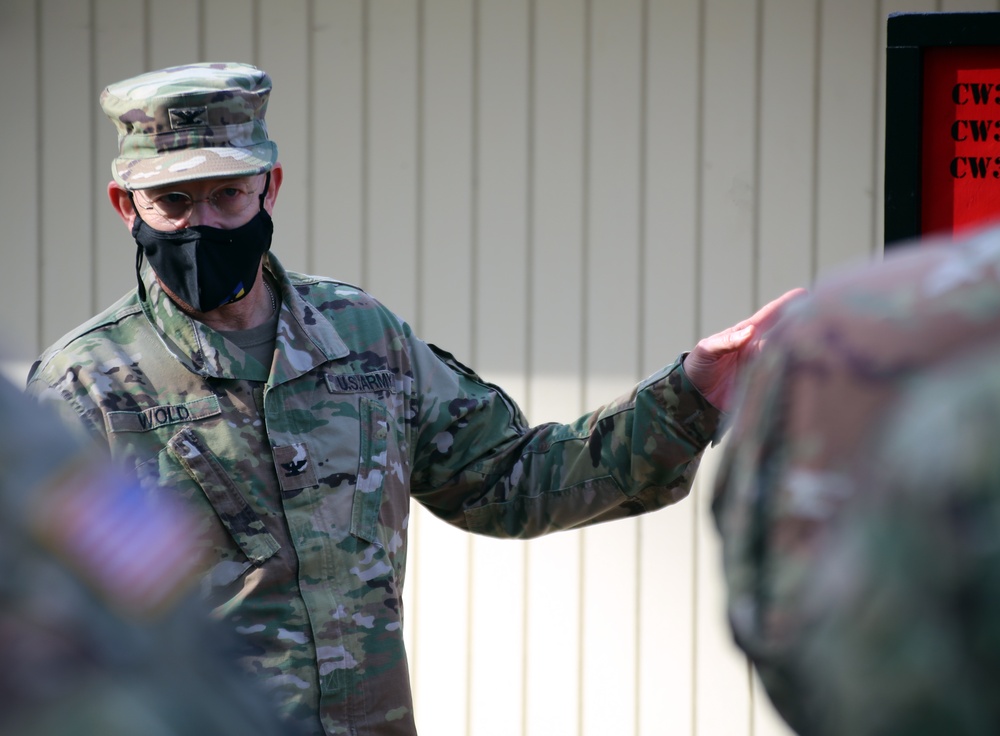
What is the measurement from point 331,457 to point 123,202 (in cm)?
59

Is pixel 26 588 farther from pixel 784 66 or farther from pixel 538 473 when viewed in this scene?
pixel 784 66

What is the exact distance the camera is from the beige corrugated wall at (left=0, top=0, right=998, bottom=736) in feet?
13.0

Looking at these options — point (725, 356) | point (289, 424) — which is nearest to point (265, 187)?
point (289, 424)

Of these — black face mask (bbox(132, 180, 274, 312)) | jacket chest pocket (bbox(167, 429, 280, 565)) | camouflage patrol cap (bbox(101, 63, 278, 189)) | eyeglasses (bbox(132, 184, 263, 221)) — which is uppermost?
camouflage patrol cap (bbox(101, 63, 278, 189))

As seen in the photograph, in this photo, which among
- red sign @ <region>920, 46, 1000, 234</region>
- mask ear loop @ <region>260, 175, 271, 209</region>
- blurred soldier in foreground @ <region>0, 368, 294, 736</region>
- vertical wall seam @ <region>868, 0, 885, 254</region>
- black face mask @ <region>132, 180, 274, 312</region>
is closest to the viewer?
blurred soldier in foreground @ <region>0, 368, 294, 736</region>

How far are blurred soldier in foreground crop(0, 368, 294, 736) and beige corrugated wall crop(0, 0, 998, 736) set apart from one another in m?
3.32

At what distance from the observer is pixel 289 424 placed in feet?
7.52

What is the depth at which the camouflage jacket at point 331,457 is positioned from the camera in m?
2.18

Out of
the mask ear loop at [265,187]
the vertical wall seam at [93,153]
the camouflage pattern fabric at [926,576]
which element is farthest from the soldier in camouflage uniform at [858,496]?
the vertical wall seam at [93,153]

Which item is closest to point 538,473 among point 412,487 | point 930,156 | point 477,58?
point 412,487

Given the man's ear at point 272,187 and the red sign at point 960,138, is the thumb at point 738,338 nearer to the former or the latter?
the red sign at point 960,138

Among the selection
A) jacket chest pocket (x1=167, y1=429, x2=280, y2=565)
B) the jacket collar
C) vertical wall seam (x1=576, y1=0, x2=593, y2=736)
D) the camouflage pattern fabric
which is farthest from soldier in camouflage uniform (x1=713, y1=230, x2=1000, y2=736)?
vertical wall seam (x1=576, y1=0, x2=593, y2=736)

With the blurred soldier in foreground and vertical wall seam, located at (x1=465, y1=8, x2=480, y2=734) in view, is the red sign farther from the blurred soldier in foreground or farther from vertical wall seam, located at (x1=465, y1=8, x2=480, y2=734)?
vertical wall seam, located at (x1=465, y1=8, x2=480, y2=734)

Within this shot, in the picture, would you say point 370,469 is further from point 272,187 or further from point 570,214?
point 570,214
